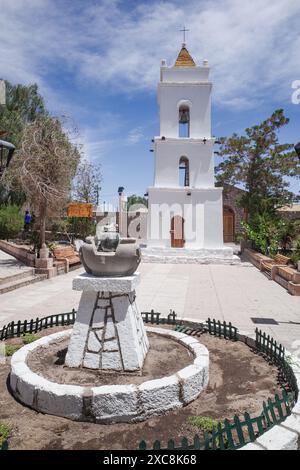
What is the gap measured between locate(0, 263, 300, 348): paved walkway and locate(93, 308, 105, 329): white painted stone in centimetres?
350

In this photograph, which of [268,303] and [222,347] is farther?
[268,303]

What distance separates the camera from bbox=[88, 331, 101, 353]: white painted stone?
419 centimetres

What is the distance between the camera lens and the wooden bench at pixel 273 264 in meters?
12.9

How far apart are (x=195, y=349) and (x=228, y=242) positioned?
86.4 feet

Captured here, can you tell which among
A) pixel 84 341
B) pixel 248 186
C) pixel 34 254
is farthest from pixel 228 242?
pixel 84 341

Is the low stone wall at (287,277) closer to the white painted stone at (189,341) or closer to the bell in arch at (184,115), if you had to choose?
the white painted stone at (189,341)

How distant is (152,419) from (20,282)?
28.4 feet

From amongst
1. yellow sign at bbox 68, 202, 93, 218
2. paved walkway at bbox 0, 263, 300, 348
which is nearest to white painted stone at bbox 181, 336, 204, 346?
paved walkway at bbox 0, 263, 300, 348

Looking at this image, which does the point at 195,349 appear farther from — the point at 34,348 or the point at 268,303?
the point at 268,303

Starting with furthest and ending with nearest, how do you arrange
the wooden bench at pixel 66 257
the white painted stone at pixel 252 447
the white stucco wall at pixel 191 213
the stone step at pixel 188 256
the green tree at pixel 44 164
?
1. the white stucco wall at pixel 191 213
2. the stone step at pixel 188 256
3. the wooden bench at pixel 66 257
4. the green tree at pixel 44 164
5. the white painted stone at pixel 252 447

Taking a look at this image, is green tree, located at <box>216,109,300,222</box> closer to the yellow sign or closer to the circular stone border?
the yellow sign

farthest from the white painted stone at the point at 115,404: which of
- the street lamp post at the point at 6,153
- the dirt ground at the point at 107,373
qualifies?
the street lamp post at the point at 6,153

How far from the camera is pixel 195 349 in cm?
470

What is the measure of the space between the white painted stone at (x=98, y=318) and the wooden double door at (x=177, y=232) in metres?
15.1
